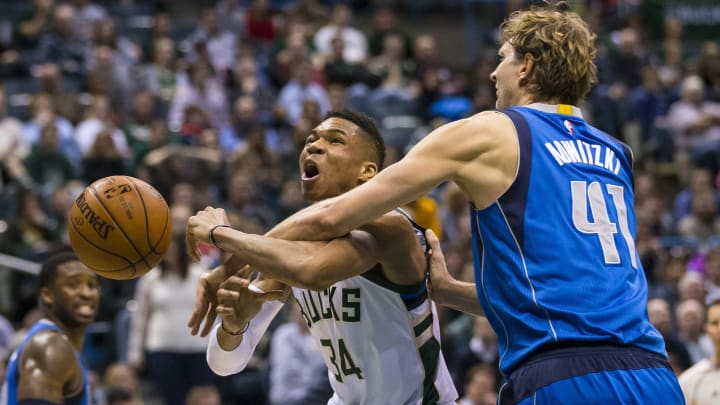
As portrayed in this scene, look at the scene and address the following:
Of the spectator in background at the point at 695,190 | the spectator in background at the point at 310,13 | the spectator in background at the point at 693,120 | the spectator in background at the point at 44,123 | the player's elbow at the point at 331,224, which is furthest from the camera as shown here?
the spectator in background at the point at 310,13

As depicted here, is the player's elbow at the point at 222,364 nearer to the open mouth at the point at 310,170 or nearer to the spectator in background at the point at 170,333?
the open mouth at the point at 310,170

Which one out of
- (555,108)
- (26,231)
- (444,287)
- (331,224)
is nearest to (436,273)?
(444,287)

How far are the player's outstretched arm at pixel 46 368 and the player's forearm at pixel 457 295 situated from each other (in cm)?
217

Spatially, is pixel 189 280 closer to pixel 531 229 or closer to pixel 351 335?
pixel 351 335

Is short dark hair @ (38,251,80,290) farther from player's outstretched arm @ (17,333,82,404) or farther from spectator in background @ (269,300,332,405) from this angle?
spectator in background @ (269,300,332,405)

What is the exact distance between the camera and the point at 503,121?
4.05 meters

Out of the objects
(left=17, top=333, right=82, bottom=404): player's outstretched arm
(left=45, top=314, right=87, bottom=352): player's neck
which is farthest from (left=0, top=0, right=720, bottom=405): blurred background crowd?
(left=17, top=333, right=82, bottom=404): player's outstretched arm

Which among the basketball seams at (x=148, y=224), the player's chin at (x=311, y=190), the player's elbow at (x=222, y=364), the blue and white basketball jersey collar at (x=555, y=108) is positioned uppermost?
the blue and white basketball jersey collar at (x=555, y=108)

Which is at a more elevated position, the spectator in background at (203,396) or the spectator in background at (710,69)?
the spectator in background at (203,396)

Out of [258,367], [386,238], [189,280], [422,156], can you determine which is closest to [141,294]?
[189,280]

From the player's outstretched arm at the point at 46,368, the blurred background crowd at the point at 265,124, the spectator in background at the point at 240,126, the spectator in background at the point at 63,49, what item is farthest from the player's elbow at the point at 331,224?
the spectator in background at the point at 63,49

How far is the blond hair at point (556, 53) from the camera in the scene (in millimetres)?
4207

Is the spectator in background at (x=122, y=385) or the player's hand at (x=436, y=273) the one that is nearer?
the player's hand at (x=436, y=273)

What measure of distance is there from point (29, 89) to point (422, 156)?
11.6 metres
